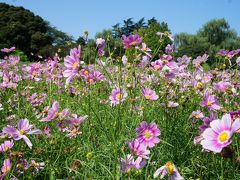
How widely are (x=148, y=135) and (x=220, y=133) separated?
52cm

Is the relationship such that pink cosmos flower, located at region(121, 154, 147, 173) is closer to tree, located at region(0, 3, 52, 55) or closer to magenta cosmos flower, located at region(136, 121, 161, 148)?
magenta cosmos flower, located at region(136, 121, 161, 148)

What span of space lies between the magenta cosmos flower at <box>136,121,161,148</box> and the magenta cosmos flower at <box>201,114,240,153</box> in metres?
0.43

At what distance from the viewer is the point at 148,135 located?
160 cm

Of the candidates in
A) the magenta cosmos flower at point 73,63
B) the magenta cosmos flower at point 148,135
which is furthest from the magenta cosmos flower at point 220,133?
the magenta cosmos flower at point 73,63

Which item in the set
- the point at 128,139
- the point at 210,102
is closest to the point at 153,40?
the point at 210,102

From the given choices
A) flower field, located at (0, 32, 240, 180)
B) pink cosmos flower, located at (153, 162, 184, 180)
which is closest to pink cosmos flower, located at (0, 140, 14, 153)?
flower field, located at (0, 32, 240, 180)

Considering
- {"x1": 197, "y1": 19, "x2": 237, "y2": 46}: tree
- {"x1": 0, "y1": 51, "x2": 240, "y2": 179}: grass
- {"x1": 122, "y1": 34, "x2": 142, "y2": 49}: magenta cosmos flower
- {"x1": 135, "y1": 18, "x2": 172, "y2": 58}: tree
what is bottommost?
{"x1": 0, "y1": 51, "x2": 240, "y2": 179}: grass

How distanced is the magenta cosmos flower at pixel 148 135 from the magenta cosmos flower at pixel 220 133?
0.43m

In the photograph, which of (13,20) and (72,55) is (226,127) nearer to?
(72,55)

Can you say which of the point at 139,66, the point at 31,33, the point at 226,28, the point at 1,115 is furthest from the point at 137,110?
the point at 226,28

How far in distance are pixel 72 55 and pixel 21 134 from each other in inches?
15.3

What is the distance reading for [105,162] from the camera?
6.16 ft

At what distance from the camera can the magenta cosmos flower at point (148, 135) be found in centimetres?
158

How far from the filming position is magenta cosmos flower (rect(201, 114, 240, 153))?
Answer: 1.04 metres
